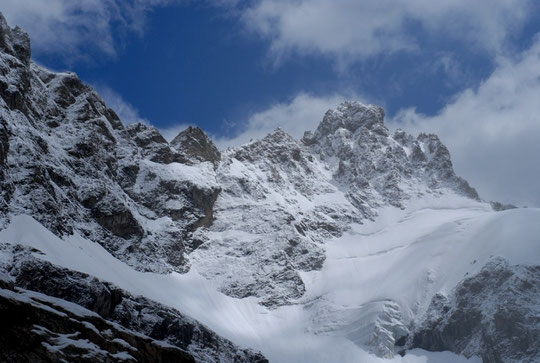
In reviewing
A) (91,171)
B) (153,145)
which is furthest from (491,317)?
(153,145)

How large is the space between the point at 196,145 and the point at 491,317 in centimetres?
9051

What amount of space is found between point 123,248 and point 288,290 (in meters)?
42.0

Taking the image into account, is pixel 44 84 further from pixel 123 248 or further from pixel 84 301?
pixel 84 301

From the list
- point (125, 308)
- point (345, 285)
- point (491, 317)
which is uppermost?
point (345, 285)

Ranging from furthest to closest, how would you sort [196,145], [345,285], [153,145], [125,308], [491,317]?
1. [196,145]
2. [153,145]
3. [345,285]
4. [491,317]
5. [125,308]

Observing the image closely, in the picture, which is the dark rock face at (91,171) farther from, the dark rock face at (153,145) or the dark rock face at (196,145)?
the dark rock face at (196,145)

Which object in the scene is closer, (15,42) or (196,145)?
(15,42)

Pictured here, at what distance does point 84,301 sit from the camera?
8462 centimetres

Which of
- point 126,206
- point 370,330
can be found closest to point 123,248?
point 126,206

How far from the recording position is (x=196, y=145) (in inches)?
7072

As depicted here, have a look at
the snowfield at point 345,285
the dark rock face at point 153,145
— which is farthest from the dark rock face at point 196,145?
the snowfield at point 345,285

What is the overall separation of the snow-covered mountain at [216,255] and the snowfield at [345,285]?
45cm

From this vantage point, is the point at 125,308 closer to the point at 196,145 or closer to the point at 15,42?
the point at 15,42

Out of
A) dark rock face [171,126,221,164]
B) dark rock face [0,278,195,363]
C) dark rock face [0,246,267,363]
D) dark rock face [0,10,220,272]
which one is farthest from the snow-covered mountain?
dark rock face [0,278,195,363]
